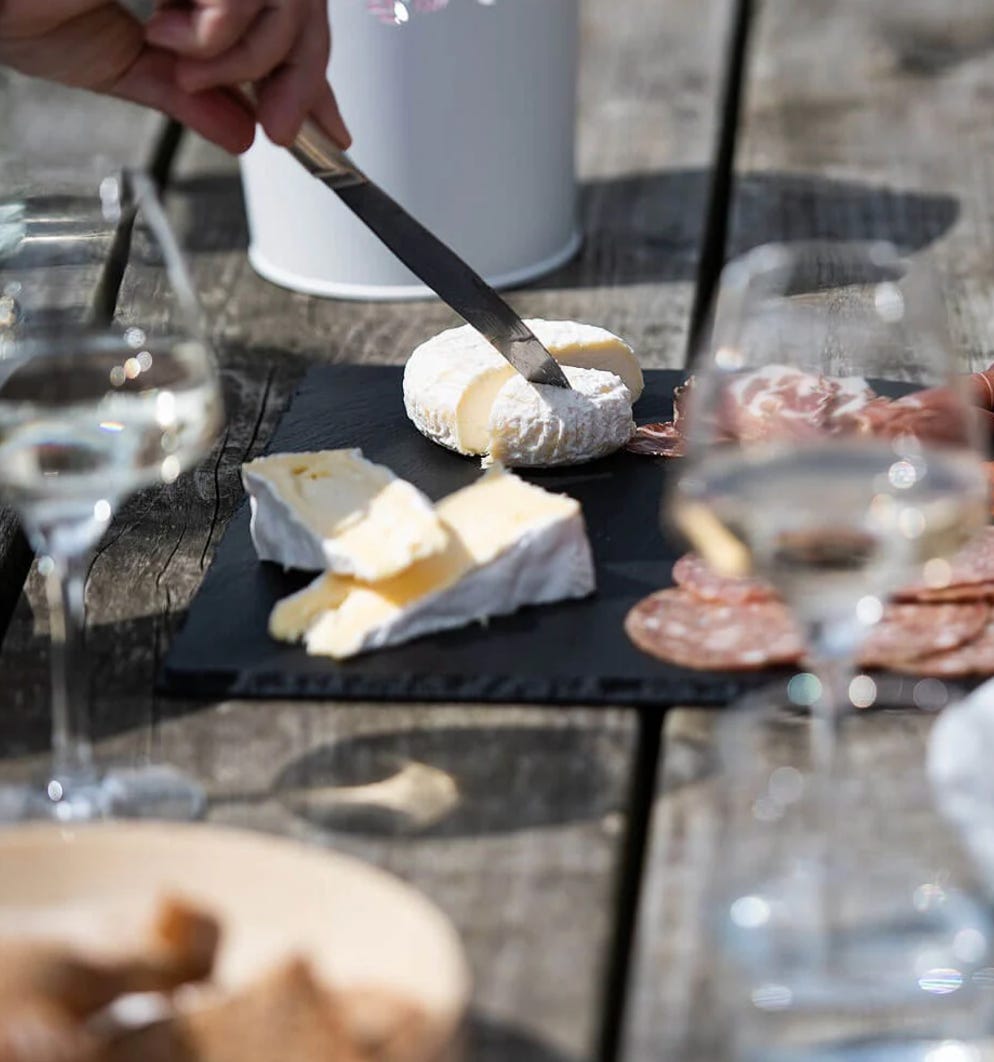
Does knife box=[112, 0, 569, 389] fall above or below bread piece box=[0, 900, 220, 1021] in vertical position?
below

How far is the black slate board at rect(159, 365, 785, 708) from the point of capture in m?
1.17

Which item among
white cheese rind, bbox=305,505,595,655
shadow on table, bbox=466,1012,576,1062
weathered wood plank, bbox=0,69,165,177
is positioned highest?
shadow on table, bbox=466,1012,576,1062

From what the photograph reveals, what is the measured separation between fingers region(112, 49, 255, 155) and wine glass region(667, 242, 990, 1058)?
63cm

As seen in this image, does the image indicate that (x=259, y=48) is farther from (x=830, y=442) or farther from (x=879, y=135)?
(x=879, y=135)

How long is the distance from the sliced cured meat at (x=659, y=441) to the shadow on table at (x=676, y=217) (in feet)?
1.52

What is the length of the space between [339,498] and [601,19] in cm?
161

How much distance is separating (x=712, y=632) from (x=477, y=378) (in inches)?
14.6

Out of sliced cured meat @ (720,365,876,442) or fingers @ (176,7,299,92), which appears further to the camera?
fingers @ (176,7,299,92)

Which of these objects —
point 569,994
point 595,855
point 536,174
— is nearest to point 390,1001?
point 569,994

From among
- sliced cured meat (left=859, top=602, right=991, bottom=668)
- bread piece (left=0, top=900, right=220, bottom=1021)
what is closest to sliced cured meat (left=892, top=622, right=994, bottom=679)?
sliced cured meat (left=859, top=602, right=991, bottom=668)

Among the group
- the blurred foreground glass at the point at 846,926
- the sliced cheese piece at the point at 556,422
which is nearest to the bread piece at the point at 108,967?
the blurred foreground glass at the point at 846,926

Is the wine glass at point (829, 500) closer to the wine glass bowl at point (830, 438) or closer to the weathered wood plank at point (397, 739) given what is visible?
the wine glass bowl at point (830, 438)

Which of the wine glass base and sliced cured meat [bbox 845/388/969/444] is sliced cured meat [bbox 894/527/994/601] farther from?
the wine glass base

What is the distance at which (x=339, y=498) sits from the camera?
129cm
